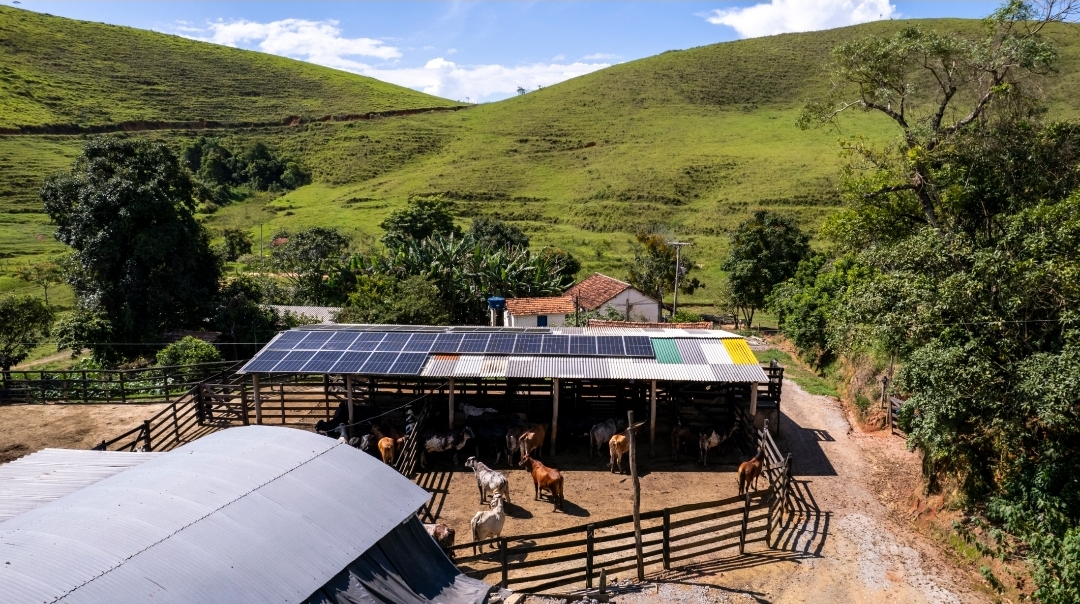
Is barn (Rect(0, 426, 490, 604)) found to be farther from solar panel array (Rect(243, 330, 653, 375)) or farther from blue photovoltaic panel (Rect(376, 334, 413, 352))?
blue photovoltaic panel (Rect(376, 334, 413, 352))

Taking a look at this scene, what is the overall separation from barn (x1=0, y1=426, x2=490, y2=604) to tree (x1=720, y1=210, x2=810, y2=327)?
26626 mm

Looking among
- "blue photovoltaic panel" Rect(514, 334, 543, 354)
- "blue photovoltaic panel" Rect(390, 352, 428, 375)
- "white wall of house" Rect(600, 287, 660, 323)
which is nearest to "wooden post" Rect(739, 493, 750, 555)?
"blue photovoltaic panel" Rect(514, 334, 543, 354)

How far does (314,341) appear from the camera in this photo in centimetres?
1705

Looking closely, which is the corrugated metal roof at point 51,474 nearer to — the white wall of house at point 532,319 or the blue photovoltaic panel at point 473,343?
the blue photovoltaic panel at point 473,343

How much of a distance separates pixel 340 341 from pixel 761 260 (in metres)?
22.7

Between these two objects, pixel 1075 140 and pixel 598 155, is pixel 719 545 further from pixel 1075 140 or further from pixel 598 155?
pixel 598 155

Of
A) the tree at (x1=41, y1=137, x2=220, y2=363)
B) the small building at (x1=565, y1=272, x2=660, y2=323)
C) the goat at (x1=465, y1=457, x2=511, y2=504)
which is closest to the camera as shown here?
the goat at (x1=465, y1=457, x2=511, y2=504)

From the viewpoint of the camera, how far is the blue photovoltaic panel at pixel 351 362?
50.7 feet

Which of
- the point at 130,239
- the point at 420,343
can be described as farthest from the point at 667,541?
the point at 130,239

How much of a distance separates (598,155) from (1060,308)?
71323mm

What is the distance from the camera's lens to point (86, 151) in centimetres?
2638

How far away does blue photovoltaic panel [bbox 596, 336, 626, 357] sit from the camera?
1627 centimetres

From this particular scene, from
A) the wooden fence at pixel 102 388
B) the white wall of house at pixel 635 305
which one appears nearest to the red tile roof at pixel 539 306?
the white wall of house at pixel 635 305

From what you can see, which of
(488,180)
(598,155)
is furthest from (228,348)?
(598,155)
